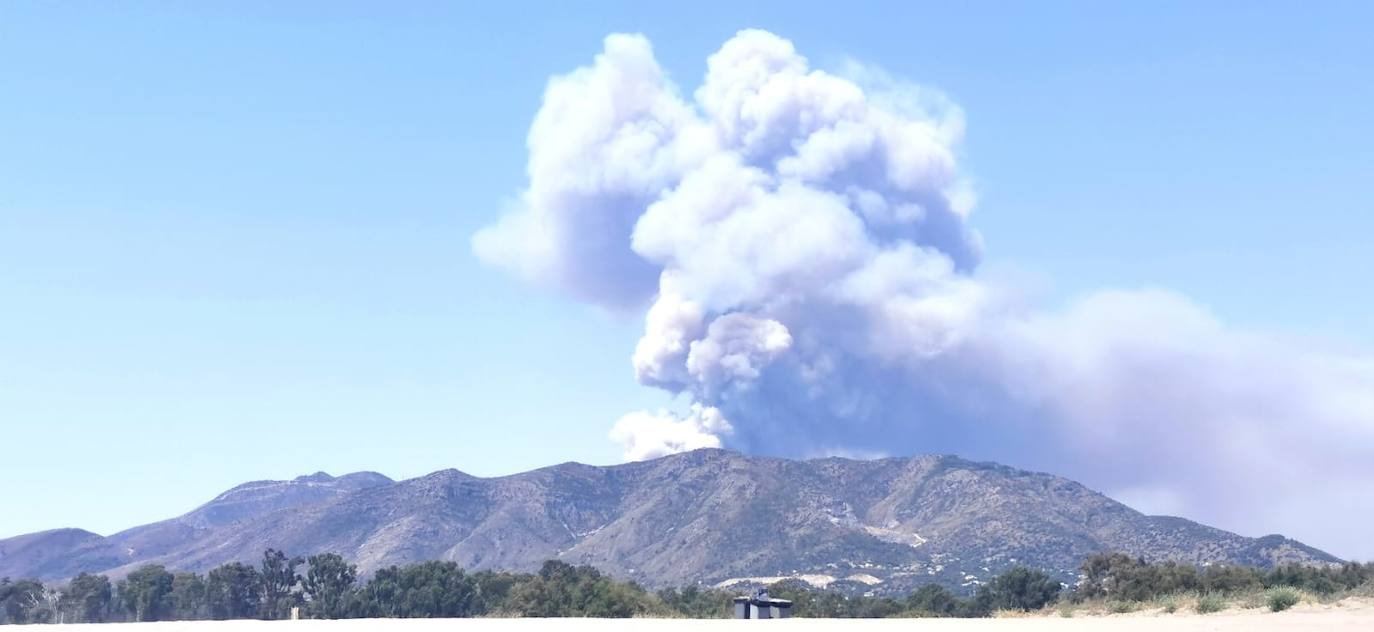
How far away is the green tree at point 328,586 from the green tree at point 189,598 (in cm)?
718

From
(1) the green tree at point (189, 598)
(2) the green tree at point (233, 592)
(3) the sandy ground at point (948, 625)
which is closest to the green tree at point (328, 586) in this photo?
(2) the green tree at point (233, 592)

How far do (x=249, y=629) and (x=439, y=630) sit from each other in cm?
704

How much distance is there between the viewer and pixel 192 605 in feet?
319

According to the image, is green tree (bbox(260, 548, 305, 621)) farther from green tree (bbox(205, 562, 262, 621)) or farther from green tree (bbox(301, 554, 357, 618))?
green tree (bbox(301, 554, 357, 618))

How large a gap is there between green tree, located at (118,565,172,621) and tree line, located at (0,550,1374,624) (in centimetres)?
11

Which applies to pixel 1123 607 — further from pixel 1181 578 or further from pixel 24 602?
pixel 24 602

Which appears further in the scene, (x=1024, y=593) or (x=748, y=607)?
(x=1024, y=593)

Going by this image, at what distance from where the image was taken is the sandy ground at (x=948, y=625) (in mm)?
27062

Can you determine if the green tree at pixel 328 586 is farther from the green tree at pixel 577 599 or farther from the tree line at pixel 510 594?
the green tree at pixel 577 599

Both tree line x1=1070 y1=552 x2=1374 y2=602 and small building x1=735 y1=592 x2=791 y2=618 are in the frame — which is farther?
tree line x1=1070 y1=552 x2=1374 y2=602

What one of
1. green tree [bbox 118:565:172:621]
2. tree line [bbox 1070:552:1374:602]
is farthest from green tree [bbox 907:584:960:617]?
green tree [bbox 118:565:172:621]

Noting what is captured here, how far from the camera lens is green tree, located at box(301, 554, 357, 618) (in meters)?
87.9

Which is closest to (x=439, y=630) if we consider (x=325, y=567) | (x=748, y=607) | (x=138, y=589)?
(x=748, y=607)

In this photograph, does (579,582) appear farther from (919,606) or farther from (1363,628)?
(1363,628)
